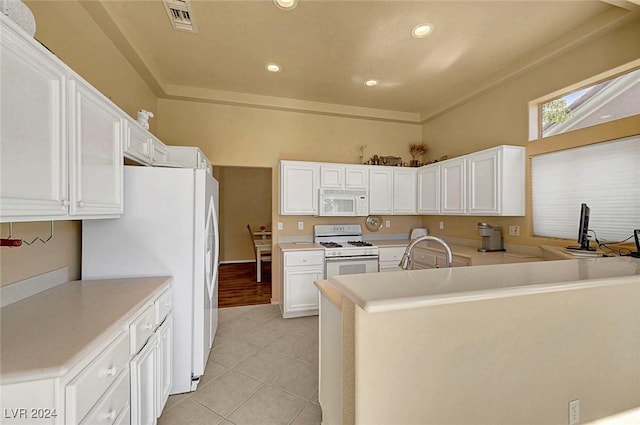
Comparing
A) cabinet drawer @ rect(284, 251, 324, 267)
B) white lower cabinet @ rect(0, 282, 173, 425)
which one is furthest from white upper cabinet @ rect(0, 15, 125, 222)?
cabinet drawer @ rect(284, 251, 324, 267)

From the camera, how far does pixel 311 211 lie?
3.93 metres

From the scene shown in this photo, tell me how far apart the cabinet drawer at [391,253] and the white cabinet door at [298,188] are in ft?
3.73

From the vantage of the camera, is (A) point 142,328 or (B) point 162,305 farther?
(B) point 162,305

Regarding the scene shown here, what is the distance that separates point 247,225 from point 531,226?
241 inches

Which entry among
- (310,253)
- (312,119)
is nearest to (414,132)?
(312,119)

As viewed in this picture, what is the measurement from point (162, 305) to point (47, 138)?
1164 mm

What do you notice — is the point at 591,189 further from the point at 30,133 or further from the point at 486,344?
the point at 30,133

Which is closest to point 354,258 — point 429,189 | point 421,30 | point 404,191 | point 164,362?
point 404,191

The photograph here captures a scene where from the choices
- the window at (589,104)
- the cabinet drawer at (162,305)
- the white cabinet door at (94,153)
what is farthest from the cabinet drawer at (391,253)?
the white cabinet door at (94,153)

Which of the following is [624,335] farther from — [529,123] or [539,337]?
[529,123]

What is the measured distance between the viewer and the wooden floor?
4.30 m

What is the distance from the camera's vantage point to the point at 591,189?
249 cm

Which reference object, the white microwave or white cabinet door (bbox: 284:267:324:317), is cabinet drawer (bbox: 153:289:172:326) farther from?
the white microwave

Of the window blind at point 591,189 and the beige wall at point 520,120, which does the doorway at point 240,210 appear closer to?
the beige wall at point 520,120
